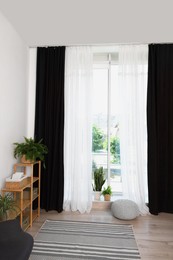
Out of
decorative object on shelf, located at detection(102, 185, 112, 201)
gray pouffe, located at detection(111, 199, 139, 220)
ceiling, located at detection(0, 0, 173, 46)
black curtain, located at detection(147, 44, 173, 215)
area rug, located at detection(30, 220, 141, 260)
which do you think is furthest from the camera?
decorative object on shelf, located at detection(102, 185, 112, 201)

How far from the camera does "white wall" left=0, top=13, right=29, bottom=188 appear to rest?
2.49m

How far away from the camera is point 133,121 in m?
3.14

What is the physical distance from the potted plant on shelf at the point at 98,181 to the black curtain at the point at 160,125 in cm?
80

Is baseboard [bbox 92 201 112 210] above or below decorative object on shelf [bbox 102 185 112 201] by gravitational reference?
below

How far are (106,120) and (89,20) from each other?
1667 mm

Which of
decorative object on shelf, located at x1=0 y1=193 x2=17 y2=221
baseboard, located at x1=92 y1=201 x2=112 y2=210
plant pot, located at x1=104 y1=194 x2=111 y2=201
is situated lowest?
baseboard, located at x1=92 y1=201 x2=112 y2=210

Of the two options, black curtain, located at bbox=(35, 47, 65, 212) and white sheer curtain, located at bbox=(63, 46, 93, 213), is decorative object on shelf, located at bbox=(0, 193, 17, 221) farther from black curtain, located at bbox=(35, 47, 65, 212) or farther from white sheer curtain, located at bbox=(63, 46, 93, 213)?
white sheer curtain, located at bbox=(63, 46, 93, 213)

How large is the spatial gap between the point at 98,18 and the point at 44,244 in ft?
9.55

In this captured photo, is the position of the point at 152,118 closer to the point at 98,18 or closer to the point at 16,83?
the point at 98,18

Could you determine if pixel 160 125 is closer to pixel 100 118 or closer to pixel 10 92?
pixel 100 118

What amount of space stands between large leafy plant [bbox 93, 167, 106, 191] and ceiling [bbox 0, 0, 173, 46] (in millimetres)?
2194

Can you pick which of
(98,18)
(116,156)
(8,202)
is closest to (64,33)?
(98,18)

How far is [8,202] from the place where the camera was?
2184 mm

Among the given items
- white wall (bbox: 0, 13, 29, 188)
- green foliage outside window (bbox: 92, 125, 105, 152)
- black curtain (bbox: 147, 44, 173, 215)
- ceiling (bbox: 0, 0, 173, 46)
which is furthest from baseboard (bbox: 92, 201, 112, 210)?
ceiling (bbox: 0, 0, 173, 46)
